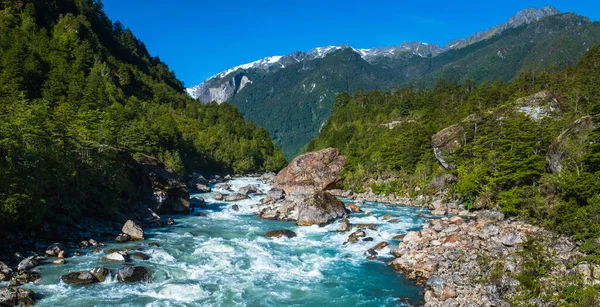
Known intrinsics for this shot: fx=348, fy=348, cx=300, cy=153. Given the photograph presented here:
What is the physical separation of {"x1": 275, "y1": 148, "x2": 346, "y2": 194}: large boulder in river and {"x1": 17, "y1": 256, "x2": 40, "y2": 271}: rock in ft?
141

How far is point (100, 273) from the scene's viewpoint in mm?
19750

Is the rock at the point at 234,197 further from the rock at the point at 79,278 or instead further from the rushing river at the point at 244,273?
the rock at the point at 79,278

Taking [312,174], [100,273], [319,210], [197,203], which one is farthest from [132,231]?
[312,174]

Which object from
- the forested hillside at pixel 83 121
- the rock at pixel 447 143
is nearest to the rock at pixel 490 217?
the rock at pixel 447 143

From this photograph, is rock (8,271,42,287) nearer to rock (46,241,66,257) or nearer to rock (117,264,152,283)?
rock (46,241,66,257)

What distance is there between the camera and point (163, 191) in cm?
4109

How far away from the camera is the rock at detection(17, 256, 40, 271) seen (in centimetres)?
1979

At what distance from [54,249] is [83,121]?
18.6 meters

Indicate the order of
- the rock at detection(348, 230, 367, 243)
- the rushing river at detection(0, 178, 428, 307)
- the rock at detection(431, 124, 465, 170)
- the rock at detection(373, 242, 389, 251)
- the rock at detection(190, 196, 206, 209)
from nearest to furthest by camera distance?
the rushing river at detection(0, 178, 428, 307) → the rock at detection(373, 242, 389, 251) → the rock at detection(348, 230, 367, 243) → the rock at detection(190, 196, 206, 209) → the rock at detection(431, 124, 465, 170)

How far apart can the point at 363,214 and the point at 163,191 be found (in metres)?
23.7

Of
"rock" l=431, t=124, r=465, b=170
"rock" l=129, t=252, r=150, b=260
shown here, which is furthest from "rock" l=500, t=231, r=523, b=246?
"rock" l=431, t=124, r=465, b=170

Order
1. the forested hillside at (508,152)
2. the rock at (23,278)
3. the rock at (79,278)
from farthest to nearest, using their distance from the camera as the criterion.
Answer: the forested hillside at (508,152), the rock at (79,278), the rock at (23,278)

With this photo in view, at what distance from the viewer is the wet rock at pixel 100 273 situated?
19586mm

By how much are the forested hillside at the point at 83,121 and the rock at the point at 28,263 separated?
309cm
